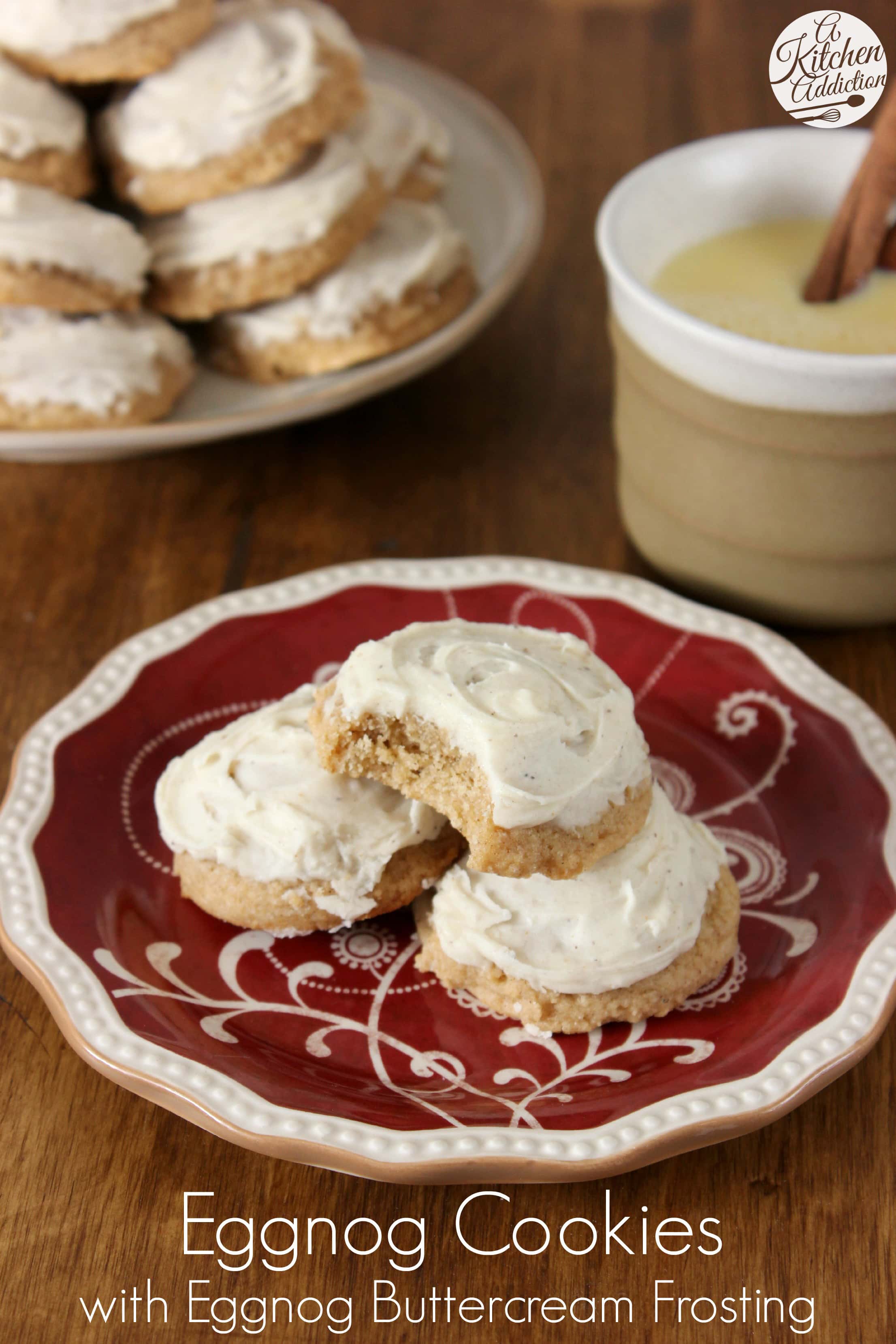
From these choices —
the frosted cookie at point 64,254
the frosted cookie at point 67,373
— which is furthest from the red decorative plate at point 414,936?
the frosted cookie at point 64,254

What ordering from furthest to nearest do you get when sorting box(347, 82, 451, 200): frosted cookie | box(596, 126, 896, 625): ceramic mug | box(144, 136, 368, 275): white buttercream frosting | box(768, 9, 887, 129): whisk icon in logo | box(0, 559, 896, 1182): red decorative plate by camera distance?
Answer: 1. box(347, 82, 451, 200): frosted cookie
2. box(144, 136, 368, 275): white buttercream frosting
3. box(596, 126, 896, 625): ceramic mug
4. box(768, 9, 887, 129): whisk icon in logo
5. box(0, 559, 896, 1182): red decorative plate

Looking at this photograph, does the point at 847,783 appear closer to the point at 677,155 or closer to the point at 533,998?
the point at 533,998

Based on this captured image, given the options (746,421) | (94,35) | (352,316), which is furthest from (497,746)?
(94,35)

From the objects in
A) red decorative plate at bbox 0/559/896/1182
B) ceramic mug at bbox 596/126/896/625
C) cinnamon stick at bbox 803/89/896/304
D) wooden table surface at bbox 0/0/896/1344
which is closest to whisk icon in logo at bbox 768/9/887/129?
cinnamon stick at bbox 803/89/896/304

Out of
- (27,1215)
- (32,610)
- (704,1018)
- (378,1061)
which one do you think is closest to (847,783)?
(704,1018)

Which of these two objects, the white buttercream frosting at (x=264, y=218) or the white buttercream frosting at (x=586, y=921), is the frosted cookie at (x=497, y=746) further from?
the white buttercream frosting at (x=264, y=218)

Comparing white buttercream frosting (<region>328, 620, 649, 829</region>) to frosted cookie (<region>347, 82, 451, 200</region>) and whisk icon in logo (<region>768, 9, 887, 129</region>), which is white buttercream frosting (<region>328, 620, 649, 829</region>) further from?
frosted cookie (<region>347, 82, 451, 200</region>)
